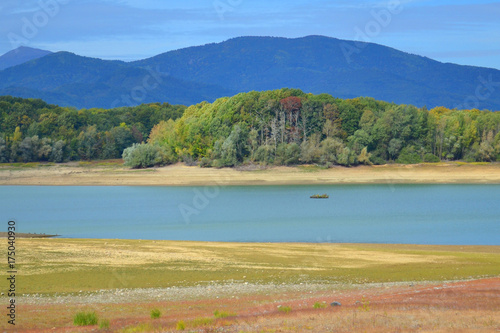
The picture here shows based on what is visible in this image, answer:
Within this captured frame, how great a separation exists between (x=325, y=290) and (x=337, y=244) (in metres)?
12.4

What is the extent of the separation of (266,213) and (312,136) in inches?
1618

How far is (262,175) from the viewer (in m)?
75.8

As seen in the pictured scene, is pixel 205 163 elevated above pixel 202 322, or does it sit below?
above

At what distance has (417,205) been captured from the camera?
50625mm

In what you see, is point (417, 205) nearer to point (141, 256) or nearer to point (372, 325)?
point (141, 256)

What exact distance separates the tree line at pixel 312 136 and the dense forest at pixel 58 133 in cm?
1324

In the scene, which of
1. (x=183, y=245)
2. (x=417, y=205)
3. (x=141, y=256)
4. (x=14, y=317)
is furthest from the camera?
(x=417, y=205)

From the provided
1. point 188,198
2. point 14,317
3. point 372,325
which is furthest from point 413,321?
point 188,198

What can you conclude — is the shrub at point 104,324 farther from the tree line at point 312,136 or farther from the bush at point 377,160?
the bush at point 377,160

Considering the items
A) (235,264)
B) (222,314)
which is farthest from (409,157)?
(222,314)

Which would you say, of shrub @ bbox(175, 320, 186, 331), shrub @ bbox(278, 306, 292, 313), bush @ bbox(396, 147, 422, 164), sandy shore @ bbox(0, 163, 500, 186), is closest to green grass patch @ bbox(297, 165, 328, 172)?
sandy shore @ bbox(0, 163, 500, 186)

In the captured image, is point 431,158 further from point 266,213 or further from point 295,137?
point 266,213

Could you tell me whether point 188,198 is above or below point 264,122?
below

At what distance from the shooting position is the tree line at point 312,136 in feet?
264
